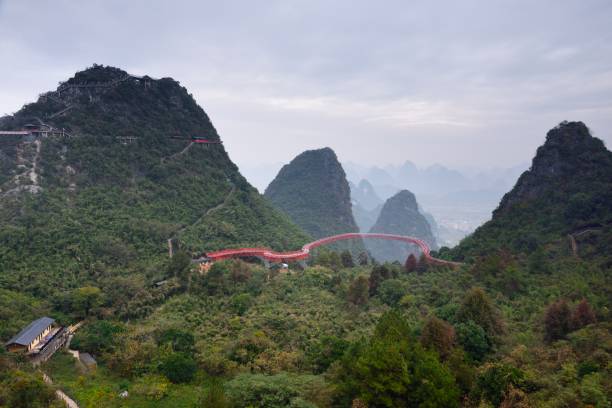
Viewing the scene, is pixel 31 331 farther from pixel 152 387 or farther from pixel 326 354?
pixel 326 354

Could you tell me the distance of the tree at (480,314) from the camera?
1488cm

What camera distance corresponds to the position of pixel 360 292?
21578 mm

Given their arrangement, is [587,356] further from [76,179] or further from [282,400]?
[76,179]

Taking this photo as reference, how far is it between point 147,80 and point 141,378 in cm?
3027

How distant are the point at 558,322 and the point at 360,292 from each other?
927 cm

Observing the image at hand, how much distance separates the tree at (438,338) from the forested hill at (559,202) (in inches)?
552

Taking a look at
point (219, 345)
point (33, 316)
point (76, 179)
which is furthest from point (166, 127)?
point (219, 345)

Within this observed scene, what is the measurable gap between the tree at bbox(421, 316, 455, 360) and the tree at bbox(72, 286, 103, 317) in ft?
44.4

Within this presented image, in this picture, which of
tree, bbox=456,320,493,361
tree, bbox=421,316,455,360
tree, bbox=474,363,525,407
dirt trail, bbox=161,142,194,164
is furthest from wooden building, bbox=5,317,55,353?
dirt trail, bbox=161,142,194,164

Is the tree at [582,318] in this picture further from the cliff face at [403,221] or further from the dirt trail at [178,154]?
the cliff face at [403,221]

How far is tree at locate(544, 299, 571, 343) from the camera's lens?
14.2 meters

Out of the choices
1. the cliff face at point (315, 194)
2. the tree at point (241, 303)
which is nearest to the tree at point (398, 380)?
the tree at point (241, 303)

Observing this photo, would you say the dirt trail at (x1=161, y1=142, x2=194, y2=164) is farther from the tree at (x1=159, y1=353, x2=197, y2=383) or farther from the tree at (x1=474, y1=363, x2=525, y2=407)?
the tree at (x1=474, y1=363, x2=525, y2=407)

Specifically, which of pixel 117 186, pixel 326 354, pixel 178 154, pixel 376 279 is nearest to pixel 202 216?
pixel 117 186
